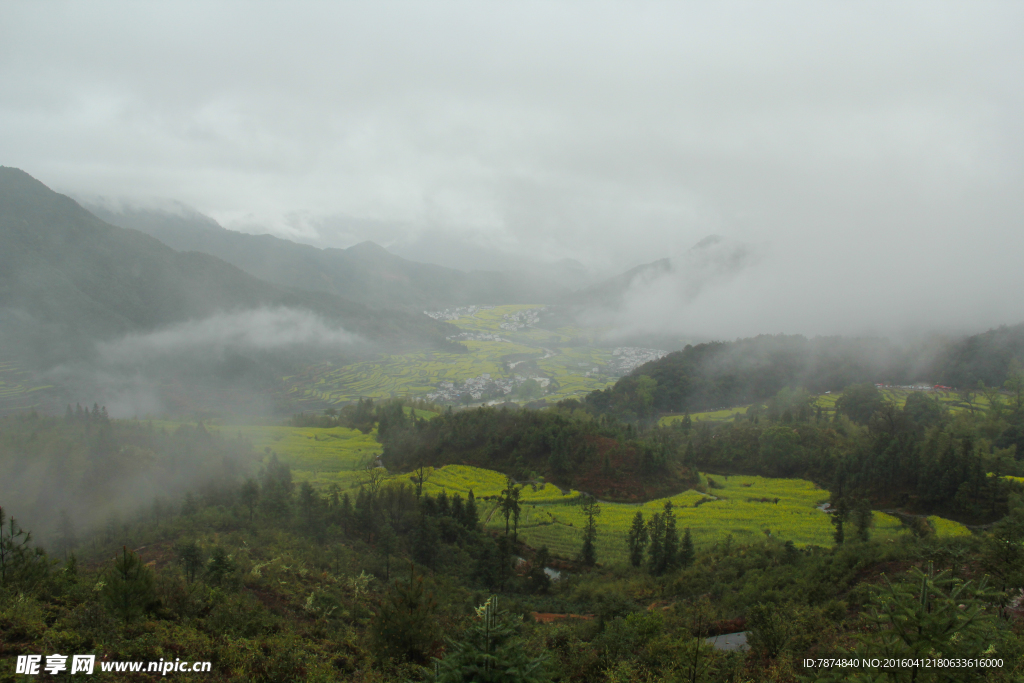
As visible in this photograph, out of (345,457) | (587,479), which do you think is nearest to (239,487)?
(345,457)

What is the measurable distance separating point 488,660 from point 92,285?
17017 cm

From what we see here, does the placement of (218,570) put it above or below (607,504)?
above

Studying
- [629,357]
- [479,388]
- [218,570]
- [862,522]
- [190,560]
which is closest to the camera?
[218,570]

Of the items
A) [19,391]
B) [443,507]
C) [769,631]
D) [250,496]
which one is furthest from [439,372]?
[769,631]

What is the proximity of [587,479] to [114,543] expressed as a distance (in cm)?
4226

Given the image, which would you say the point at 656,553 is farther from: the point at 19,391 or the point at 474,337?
the point at 474,337

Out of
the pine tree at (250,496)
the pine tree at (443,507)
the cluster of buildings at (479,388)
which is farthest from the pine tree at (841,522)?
the cluster of buildings at (479,388)

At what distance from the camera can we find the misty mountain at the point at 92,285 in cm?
11394

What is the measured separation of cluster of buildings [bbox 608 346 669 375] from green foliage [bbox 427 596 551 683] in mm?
140935

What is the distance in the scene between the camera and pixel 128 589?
14.1 meters

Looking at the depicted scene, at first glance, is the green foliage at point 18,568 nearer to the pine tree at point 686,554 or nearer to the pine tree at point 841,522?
the pine tree at point 686,554

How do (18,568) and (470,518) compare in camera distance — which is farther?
(470,518)

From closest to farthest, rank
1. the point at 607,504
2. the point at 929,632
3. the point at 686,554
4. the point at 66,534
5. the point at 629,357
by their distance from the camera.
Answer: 1. the point at 929,632
2. the point at 66,534
3. the point at 686,554
4. the point at 607,504
5. the point at 629,357

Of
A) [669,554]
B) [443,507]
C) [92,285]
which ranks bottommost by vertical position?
[669,554]
